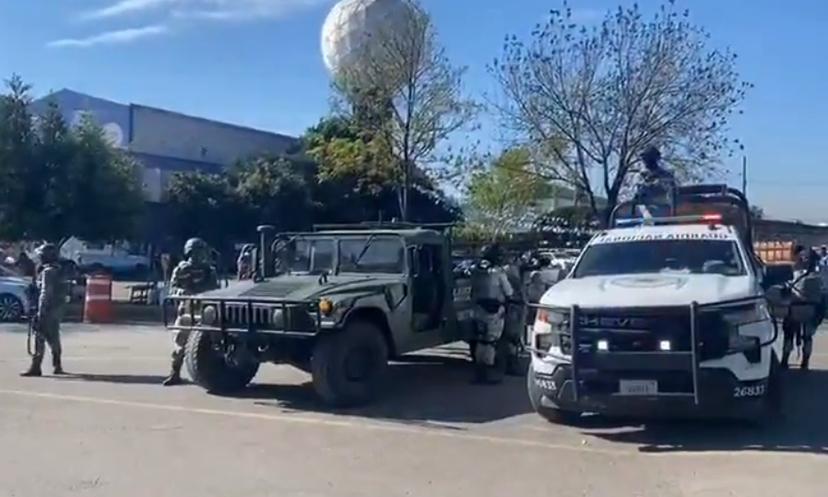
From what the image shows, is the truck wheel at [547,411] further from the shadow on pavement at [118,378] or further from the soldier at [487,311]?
the shadow on pavement at [118,378]

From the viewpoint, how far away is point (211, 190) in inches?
1891

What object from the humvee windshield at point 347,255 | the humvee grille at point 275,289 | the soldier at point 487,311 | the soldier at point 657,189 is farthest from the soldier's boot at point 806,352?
the humvee grille at point 275,289

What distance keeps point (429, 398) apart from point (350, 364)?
1.26 metres

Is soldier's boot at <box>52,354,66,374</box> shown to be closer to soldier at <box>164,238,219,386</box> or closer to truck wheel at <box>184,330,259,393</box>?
soldier at <box>164,238,219,386</box>

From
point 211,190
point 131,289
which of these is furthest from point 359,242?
point 211,190

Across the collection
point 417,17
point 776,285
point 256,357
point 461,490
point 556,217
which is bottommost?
point 461,490

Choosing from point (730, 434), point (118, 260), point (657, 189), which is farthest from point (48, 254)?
point (118, 260)

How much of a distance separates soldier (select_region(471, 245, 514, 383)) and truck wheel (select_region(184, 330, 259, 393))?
2856 mm

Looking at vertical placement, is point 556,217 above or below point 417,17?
below

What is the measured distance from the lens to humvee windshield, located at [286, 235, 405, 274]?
41.2 ft

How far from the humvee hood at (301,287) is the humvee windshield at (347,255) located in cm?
21

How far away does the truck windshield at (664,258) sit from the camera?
34.6 ft

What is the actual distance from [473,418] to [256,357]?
8.56 ft

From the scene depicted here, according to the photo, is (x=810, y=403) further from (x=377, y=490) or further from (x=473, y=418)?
(x=377, y=490)
